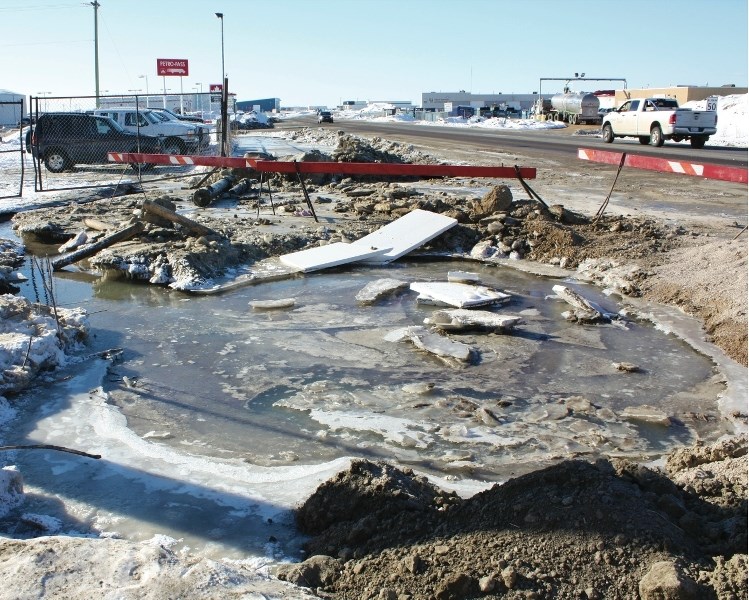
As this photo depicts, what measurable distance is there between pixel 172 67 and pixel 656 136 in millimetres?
30840

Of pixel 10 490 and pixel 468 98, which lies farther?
pixel 468 98

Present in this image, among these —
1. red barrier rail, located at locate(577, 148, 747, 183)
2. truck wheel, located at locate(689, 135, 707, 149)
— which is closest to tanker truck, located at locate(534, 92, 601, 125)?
truck wheel, located at locate(689, 135, 707, 149)

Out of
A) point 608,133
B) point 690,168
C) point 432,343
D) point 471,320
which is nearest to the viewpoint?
point 432,343

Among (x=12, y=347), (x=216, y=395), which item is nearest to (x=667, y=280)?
(x=216, y=395)

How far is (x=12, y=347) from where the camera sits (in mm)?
6523

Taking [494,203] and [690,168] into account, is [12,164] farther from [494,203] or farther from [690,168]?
[690,168]

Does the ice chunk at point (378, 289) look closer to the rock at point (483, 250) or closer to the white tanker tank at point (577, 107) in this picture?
the rock at point (483, 250)

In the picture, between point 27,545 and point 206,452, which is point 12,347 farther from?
point 27,545

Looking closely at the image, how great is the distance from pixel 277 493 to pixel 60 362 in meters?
3.18

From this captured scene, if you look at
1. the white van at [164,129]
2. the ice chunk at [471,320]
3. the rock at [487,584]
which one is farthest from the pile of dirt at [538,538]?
the white van at [164,129]

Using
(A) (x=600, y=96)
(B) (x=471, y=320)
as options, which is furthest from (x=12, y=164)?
(A) (x=600, y=96)

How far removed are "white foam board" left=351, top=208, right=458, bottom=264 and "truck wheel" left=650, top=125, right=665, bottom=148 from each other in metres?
20.7

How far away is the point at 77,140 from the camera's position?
22.7 metres

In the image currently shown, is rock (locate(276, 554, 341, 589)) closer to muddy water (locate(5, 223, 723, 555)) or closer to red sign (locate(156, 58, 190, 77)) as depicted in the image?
muddy water (locate(5, 223, 723, 555))
